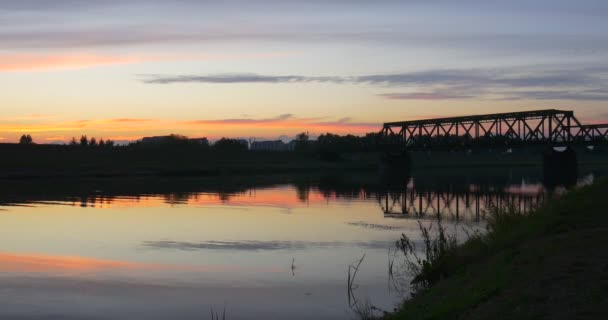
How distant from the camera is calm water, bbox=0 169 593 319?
18.7m

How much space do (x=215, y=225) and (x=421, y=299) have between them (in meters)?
22.7

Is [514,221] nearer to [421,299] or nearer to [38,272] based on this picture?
[421,299]

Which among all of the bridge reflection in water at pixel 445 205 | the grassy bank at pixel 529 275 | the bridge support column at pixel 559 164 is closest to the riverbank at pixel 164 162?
the bridge support column at pixel 559 164

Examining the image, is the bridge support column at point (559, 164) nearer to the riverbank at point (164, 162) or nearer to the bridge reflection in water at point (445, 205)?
the riverbank at point (164, 162)

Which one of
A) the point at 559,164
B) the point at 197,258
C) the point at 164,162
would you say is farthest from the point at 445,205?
the point at 164,162

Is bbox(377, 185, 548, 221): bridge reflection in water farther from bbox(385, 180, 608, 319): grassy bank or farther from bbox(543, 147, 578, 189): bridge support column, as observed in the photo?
bbox(543, 147, 578, 189): bridge support column

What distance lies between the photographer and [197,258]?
26.2m

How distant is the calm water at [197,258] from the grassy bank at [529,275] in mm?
2531

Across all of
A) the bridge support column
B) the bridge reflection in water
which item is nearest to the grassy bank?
the bridge reflection in water

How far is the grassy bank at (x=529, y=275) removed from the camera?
1198 centimetres

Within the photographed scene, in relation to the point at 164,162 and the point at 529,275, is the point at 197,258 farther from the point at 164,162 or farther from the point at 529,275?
the point at 164,162

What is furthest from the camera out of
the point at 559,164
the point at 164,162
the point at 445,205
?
the point at 164,162

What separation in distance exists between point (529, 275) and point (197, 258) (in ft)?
47.7

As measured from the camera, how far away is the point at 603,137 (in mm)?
116875
